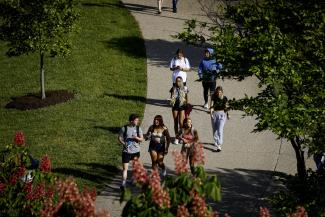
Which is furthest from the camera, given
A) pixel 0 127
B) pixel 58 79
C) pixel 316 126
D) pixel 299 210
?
pixel 58 79

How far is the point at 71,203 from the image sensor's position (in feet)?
21.5

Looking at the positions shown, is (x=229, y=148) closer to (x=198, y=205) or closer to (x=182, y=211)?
(x=198, y=205)

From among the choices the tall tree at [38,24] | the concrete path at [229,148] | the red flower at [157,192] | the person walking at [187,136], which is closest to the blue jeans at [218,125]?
the concrete path at [229,148]

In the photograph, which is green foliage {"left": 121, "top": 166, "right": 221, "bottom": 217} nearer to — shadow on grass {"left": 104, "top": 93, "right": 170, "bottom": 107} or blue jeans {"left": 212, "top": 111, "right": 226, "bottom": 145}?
blue jeans {"left": 212, "top": 111, "right": 226, "bottom": 145}

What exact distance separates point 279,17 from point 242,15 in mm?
655

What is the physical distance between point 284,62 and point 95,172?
655cm

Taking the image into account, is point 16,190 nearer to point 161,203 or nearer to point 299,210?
point 161,203

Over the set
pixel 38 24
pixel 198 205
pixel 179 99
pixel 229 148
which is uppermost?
pixel 38 24

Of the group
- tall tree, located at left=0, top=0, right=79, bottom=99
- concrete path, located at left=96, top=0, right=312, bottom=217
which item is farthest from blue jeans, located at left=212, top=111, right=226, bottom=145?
tall tree, located at left=0, top=0, right=79, bottom=99

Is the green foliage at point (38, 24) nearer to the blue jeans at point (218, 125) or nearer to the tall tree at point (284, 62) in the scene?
the blue jeans at point (218, 125)

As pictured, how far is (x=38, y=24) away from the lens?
19.7 m

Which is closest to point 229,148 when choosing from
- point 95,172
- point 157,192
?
point 95,172

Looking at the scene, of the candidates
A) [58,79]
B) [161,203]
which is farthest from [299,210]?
[58,79]

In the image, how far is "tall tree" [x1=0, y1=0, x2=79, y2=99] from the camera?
19750 millimetres
